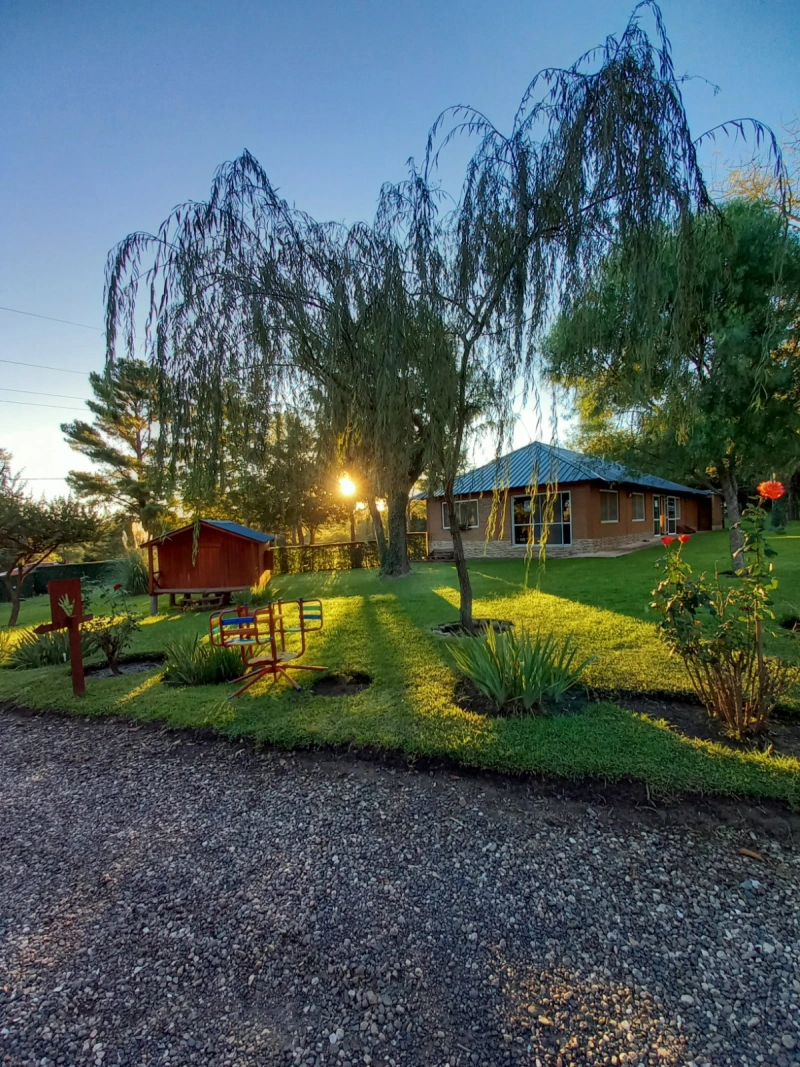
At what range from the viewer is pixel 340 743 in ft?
11.1

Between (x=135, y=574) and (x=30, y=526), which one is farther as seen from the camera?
(x=135, y=574)

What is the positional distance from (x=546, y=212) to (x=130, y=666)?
6865 mm

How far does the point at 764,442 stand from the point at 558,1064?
8.69 m

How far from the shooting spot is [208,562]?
10945 millimetres

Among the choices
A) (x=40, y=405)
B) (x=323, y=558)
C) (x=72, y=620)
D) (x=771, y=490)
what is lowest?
(x=72, y=620)

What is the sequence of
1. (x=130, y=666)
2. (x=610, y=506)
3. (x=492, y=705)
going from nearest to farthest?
1. (x=492, y=705)
2. (x=130, y=666)
3. (x=610, y=506)

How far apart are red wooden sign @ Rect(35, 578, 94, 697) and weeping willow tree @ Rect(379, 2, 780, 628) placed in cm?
403

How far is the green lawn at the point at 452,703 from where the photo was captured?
2.79 meters

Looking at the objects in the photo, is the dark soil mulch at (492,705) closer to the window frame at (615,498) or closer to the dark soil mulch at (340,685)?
the dark soil mulch at (340,685)

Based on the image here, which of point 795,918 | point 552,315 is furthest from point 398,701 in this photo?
point 552,315

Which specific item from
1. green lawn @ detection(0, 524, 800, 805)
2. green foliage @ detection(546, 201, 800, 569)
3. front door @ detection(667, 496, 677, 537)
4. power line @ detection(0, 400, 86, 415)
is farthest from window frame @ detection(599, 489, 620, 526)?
power line @ detection(0, 400, 86, 415)

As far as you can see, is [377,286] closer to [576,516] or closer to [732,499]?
[732,499]

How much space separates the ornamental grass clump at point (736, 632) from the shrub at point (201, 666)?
4226 mm

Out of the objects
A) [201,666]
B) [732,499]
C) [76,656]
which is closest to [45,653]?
[76,656]
